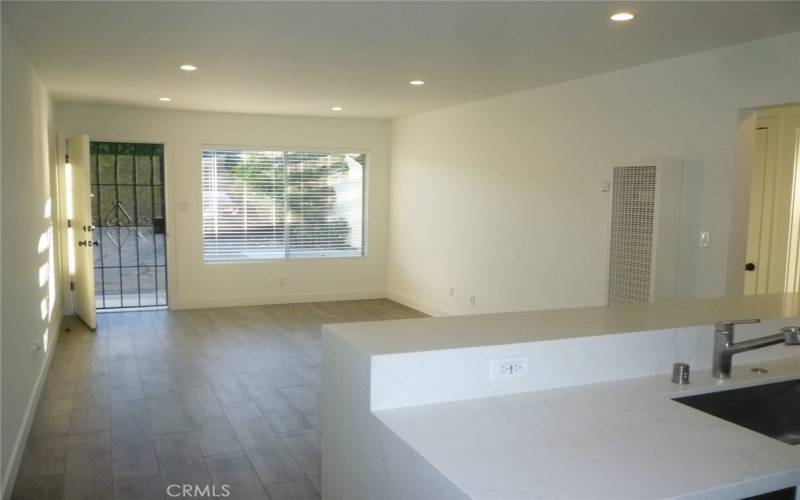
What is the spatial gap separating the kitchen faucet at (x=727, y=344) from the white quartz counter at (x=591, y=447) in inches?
11.3

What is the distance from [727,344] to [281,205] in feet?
22.3

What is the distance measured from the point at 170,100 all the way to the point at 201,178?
1275mm

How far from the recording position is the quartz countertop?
1964 millimetres

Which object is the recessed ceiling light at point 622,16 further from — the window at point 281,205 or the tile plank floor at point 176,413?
the window at point 281,205

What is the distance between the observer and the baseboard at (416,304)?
7.42 meters

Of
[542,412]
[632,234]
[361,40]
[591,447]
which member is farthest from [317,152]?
[591,447]

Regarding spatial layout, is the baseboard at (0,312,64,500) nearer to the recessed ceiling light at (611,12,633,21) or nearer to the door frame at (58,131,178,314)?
the door frame at (58,131,178,314)

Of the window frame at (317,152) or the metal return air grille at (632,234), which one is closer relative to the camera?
the metal return air grille at (632,234)

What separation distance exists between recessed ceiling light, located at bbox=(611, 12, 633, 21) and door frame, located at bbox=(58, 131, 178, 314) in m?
5.83

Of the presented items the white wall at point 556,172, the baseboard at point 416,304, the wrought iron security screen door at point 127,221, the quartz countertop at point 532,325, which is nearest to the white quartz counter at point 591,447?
the quartz countertop at point 532,325

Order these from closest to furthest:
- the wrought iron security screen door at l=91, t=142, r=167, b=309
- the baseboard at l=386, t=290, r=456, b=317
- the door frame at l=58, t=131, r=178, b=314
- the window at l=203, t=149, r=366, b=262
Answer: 1. the door frame at l=58, t=131, r=178, b=314
2. the baseboard at l=386, t=290, r=456, b=317
3. the wrought iron security screen door at l=91, t=142, r=167, b=309
4. the window at l=203, t=149, r=366, b=262

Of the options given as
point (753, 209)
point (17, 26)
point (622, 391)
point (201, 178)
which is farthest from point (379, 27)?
point (201, 178)

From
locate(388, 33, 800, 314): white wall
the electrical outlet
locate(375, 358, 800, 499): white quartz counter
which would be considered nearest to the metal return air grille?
locate(388, 33, 800, 314): white wall

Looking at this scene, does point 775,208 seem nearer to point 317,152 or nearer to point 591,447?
point 591,447
